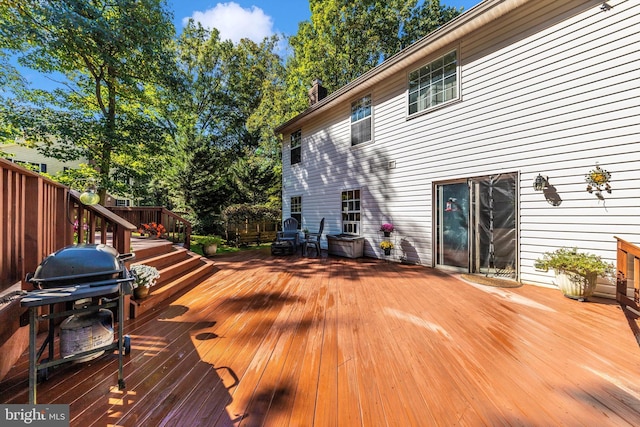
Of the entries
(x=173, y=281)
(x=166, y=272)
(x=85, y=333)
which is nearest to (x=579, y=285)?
(x=85, y=333)

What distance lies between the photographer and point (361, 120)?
736cm

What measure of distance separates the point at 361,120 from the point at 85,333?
24.8 ft

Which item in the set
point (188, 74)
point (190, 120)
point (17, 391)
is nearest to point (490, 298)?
point (17, 391)

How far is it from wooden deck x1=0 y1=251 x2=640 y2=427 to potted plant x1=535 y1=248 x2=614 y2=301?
0.62 feet

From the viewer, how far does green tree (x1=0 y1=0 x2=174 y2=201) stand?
6137 mm

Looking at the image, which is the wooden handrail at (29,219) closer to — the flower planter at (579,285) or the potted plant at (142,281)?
the potted plant at (142,281)

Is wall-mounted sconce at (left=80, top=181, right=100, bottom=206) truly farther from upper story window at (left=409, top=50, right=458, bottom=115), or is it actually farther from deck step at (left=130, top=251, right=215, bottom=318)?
upper story window at (left=409, top=50, right=458, bottom=115)

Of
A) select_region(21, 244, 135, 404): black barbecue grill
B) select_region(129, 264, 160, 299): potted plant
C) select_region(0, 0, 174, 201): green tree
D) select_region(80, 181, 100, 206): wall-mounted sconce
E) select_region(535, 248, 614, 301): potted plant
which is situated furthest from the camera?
select_region(0, 0, 174, 201): green tree

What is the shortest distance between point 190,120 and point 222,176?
2.99 meters

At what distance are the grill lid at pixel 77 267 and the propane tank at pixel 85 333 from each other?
391 mm

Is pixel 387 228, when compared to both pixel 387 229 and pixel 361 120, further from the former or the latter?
pixel 361 120

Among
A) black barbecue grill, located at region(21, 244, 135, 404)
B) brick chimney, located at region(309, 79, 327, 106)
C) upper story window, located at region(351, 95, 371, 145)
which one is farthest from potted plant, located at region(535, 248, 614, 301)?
brick chimney, located at region(309, 79, 327, 106)

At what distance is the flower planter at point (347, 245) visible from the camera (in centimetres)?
691

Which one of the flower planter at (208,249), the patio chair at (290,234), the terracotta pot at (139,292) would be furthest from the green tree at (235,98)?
the terracotta pot at (139,292)
